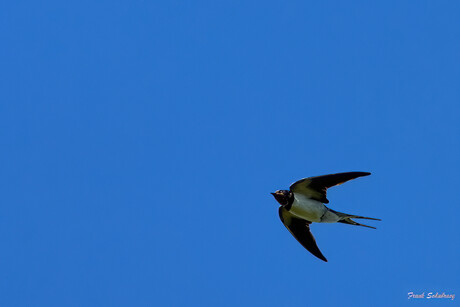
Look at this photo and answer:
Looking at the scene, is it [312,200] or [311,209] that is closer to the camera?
[311,209]

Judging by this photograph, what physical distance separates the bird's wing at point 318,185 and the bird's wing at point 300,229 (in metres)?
0.80

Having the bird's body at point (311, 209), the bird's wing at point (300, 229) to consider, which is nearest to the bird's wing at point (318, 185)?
the bird's body at point (311, 209)

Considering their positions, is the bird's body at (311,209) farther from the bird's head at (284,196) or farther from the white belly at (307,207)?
the bird's head at (284,196)

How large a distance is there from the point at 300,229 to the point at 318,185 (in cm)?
128

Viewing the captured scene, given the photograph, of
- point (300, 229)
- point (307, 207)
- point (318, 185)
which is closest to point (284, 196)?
point (307, 207)

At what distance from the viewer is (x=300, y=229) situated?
1345 cm

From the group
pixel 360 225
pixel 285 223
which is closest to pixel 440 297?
pixel 360 225

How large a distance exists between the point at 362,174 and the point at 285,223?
228 centimetres

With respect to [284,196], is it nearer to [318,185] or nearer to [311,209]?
[311,209]

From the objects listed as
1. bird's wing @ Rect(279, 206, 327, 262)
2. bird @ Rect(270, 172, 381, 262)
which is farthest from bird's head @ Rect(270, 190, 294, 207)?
bird's wing @ Rect(279, 206, 327, 262)

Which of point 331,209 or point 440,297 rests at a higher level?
point 331,209

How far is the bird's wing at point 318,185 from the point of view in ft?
40.4

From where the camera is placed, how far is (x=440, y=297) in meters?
13.4

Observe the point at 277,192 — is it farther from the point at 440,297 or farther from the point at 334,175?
the point at 440,297
